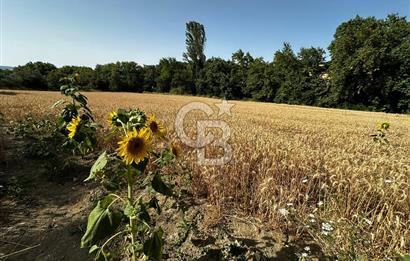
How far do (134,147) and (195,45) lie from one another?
56928 mm

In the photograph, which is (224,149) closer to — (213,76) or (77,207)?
(77,207)

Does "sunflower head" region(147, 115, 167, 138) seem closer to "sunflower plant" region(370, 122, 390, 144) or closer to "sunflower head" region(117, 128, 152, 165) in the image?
"sunflower head" region(117, 128, 152, 165)

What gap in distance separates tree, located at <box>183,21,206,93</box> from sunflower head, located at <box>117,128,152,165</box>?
56449 millimetres

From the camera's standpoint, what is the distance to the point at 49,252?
280 cm

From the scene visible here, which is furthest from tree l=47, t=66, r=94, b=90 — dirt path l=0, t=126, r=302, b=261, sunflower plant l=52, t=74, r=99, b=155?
sunflower plant l=52, t=74, r=99, b=155

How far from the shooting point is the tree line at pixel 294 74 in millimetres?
33844

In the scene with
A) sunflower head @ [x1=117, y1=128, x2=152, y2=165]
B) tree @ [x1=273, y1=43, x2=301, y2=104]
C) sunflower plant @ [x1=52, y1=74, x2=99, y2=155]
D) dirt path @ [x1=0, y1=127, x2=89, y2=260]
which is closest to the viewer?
sunflower head @ [x1=117, y1=128, x2=152, y2=165]

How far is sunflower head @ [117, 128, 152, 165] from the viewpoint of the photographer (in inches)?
73.2

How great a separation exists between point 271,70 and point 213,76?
13.3m

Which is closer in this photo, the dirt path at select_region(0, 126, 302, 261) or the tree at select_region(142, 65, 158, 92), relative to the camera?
the dirt path at select_region(0, 126, 302, 261)

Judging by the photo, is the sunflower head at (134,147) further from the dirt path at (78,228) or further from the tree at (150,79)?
the tree at (150,79)

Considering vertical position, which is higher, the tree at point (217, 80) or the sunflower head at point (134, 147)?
the tree at point (217, 80)

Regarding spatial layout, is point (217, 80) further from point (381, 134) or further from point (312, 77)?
point (381, 134)

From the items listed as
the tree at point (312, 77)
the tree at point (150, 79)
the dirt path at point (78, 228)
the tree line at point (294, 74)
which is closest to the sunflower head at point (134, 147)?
the dirt path at point (78, 228)
